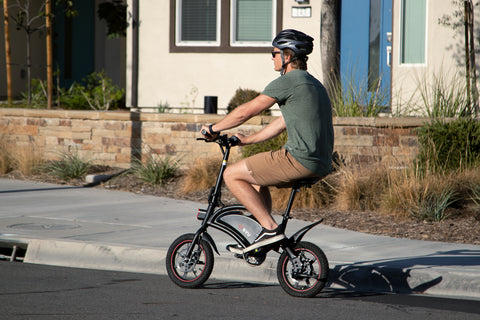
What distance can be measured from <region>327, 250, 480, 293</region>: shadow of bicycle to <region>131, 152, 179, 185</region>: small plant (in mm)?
4946

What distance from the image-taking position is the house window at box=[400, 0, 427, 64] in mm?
13453

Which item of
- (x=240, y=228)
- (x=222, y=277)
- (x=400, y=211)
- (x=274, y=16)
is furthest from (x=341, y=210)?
(x=274, y=16)

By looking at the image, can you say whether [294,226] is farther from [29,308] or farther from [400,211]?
[29,308]

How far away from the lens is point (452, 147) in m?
9.48

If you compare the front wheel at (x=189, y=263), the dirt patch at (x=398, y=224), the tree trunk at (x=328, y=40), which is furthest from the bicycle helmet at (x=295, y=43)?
the tree trunk at (x=328, y=40)

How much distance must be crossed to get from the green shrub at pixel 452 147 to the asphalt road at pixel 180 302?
395cm

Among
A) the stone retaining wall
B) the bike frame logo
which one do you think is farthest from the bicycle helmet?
the stone retaining wall

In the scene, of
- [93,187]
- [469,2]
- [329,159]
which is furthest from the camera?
[469,2]

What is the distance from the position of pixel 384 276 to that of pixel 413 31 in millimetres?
8300

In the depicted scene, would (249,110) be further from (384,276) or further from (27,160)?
(27,160)

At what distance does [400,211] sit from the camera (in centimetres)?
852

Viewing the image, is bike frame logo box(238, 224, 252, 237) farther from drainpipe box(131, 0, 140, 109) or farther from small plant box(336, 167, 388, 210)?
drainpipe box(131, 0, 140, 109)

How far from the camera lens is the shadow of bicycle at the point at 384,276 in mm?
6004

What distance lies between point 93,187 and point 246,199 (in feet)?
19.0
